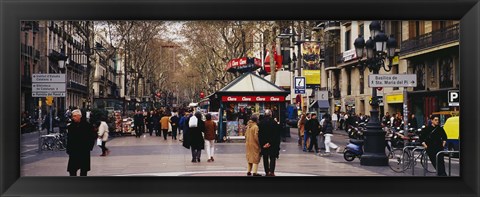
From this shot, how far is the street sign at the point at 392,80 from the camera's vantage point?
16.1 meters

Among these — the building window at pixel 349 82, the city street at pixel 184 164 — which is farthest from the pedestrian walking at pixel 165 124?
the building window at pixel 349 82

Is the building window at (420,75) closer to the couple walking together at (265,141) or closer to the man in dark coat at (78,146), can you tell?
the couple walking together at (265,141)

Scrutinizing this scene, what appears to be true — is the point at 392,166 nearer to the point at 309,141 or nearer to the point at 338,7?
the point at 309,141

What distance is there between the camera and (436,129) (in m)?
14.6

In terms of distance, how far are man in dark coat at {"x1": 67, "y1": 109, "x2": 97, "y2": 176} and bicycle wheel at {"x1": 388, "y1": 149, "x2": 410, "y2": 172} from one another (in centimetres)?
786

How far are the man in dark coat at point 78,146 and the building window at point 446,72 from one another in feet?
69.7

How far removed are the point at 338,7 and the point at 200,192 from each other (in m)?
3.50

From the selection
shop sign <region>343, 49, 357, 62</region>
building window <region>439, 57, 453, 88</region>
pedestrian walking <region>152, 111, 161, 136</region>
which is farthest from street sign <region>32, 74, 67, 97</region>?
shop sign <region>343, 49, 357, 62</region>

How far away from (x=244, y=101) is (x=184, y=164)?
1004 cm

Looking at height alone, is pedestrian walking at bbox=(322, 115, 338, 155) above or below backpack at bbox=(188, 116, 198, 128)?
below

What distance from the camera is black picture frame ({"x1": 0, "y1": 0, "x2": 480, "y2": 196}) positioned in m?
9.30

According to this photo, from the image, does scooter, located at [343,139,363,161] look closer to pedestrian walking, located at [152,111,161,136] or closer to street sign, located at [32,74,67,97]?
street sign, located at [32,74,67,97]

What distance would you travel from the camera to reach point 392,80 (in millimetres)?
16500
